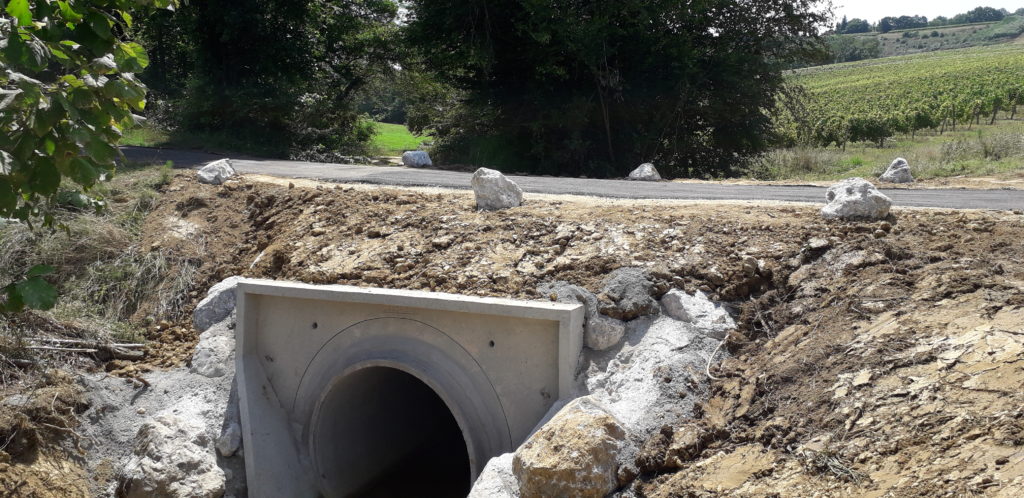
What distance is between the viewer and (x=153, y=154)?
1641cm

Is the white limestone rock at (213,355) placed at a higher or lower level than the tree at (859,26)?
lower

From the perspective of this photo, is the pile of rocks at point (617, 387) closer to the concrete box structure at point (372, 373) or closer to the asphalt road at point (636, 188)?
the concrete box structure at point (372, 373)

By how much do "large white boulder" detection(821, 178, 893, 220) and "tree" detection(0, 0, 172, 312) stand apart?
561cm

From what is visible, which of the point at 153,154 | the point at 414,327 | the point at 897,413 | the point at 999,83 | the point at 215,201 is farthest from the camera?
the point at 999,83

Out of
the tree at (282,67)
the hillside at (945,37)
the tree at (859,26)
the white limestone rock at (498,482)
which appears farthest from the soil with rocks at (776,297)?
the tree at (859,26)

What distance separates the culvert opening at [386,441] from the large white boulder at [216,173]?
4.56 meters

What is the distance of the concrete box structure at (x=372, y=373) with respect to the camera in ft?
22.3

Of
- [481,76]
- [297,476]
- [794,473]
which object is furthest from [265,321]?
[481,76]

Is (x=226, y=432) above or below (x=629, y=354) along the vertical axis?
below

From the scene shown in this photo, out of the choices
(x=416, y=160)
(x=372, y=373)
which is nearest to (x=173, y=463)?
(x=372, y=373)

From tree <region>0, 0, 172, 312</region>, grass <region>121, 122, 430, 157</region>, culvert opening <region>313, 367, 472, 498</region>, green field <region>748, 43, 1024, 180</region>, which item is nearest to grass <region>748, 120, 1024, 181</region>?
green field <region>748, 43, 1024, 180</region>

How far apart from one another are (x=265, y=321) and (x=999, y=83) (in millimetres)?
48762

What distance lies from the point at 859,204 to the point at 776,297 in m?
1.35

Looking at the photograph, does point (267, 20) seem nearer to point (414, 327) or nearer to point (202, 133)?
point (202, 133)
